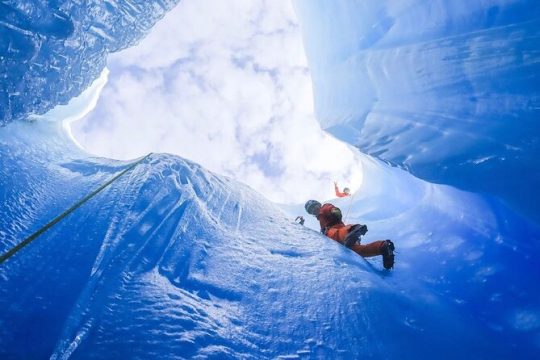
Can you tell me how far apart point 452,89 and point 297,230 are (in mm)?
2352

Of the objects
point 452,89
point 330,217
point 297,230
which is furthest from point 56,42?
point 452,89

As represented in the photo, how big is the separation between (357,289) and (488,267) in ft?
5.61

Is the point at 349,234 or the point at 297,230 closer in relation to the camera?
the point at 349,234

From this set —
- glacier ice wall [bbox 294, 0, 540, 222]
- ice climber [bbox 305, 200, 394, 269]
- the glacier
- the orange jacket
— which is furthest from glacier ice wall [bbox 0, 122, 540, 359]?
glacier ice wall [bbox 294, 0, 540, 222]

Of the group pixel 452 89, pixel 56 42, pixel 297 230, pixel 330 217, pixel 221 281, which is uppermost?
pixel 452 89

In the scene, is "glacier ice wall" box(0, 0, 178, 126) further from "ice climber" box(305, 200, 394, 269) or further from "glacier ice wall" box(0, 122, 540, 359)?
"ice climber" box(305, 200, 394, 269)

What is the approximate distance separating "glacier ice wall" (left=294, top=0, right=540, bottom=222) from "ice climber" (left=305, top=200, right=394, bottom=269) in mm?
1102

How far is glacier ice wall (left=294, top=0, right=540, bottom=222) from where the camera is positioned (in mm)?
3082

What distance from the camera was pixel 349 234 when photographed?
12.4 feet

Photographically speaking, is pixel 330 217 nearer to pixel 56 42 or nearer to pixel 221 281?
pixel 221 281

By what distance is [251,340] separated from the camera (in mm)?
2162

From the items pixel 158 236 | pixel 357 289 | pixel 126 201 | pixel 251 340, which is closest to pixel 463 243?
pixel 357 289

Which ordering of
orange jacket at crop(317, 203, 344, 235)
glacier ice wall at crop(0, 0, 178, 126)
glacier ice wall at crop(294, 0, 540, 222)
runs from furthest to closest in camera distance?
1. orange jacket at crop(317, 203, 344, 235)
2. glacier ice wall at crop(0, 0, 178, 126)
3. glacier ice wall at crop(294, 0, 540, 222)

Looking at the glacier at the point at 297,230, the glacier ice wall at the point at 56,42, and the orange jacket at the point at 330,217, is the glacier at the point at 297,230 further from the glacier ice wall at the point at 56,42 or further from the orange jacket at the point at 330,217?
the orange jacket at the point at 330,217
